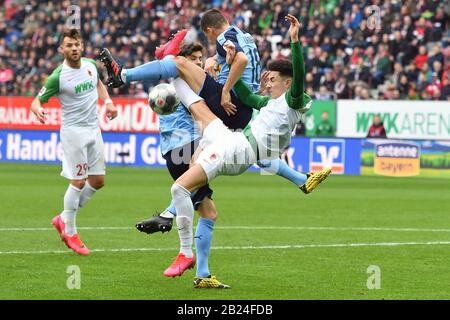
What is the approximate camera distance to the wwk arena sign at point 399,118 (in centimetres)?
2933

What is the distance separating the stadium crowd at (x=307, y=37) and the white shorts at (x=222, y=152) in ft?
64.3

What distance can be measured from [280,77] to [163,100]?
3.76 ft

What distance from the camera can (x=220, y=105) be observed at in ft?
35.5

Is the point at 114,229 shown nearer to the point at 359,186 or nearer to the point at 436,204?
the point at 436,204

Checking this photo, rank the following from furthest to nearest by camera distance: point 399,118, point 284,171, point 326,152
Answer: point 399,118, point 326,152, point 284,171

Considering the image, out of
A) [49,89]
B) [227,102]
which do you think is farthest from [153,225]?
[49,89]

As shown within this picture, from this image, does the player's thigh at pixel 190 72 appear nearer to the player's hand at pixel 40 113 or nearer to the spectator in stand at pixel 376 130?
the player's hand at pixel 40 113

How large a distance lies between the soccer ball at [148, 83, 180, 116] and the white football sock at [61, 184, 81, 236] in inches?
127

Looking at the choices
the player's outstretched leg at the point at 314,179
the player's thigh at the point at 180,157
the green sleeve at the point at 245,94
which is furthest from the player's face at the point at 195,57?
the player's outstretched leg at the point at 314,179

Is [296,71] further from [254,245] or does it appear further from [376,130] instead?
[376,130]

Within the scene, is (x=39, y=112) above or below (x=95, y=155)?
above

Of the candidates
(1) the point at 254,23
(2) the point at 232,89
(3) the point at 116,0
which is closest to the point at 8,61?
(3) the point at 116,0

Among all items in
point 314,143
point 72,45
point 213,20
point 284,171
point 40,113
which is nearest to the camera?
point 213,20

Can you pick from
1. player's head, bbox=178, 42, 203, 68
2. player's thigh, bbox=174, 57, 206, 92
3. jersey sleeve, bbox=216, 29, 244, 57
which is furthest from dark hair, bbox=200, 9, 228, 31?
player's thigh, bbox=174, 57, 206, 92
